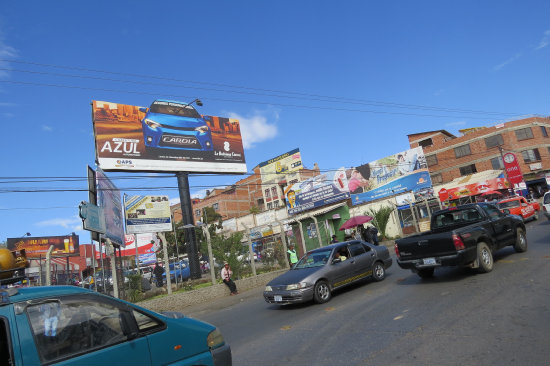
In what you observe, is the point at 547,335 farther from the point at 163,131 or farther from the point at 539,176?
the point at 539,176

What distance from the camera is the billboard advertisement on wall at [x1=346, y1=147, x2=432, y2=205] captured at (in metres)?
37.8

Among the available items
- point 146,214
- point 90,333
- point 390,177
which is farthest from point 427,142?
point 90,333

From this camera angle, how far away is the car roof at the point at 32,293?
2.76 meters

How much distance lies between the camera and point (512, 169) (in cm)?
3866

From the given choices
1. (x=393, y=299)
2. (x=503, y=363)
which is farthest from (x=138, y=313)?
(x=393, y=299)

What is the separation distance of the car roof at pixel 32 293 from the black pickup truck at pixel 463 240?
25.6 ft

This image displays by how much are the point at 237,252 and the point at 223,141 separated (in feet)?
46.6

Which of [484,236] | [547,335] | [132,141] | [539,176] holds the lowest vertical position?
[547,335]

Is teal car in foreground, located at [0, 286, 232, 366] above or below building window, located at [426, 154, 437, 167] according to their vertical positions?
below

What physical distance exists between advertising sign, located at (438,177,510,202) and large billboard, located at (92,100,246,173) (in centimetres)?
2390

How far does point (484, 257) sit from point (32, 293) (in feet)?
30.4

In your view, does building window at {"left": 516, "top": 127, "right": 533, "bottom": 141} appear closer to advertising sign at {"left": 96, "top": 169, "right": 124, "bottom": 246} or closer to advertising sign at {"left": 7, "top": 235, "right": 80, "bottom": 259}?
advertising sign at {"left": 96, "top": 169, "right": 124, "bottom": 246}

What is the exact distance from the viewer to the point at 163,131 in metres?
25.9

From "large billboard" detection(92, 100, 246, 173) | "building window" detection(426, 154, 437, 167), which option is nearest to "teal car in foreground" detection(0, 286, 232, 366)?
"large billboard" detection(92, 100, 246, 173)
